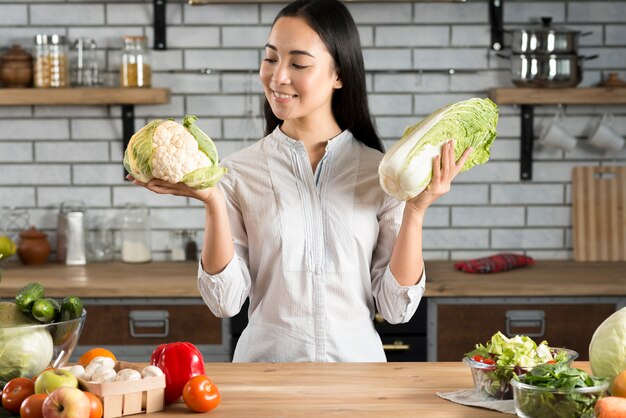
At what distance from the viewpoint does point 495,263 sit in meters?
3.95

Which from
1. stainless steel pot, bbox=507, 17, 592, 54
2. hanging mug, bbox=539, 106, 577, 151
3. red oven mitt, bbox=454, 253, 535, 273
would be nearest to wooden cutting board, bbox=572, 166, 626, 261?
hanging mug, bbox=539, 106, 577, 151

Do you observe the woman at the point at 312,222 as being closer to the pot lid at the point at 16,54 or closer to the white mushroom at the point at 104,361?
the white mushroom at the point at 104,361

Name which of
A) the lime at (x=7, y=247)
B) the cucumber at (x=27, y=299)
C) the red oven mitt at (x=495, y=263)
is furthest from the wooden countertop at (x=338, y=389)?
the lime at (x=7, y=247)

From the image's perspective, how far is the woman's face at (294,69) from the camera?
2447 millimetres

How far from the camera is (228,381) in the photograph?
2176 millimetres

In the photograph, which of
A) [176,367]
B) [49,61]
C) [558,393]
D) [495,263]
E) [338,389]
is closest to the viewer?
[558,393]

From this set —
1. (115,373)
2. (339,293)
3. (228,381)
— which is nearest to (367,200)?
(339,293)

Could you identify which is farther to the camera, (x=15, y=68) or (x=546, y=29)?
(x=15, y=68)

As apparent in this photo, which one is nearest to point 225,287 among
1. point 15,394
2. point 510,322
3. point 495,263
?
point 15,394

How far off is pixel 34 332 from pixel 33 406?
20 cm

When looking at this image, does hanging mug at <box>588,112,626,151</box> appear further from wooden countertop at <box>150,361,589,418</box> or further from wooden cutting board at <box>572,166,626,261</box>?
wooden countertop at <box>150,361,589,418</box>

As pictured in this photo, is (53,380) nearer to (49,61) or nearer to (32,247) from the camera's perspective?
(32,247)

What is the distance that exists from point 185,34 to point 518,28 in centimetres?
148

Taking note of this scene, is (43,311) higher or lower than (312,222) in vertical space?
lower
